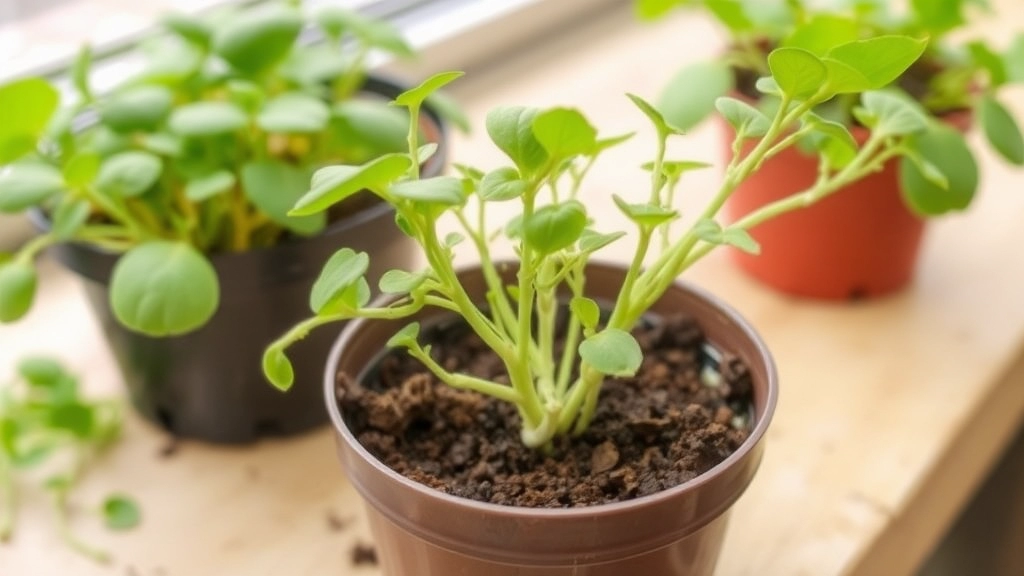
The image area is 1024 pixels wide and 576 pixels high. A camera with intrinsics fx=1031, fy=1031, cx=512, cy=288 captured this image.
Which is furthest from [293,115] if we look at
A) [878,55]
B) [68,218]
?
[878,55]

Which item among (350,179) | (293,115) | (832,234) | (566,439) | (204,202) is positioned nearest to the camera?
(350,179)

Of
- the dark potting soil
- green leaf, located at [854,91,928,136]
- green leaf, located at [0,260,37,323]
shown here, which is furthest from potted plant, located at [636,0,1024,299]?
green leaf, located at [0,260,37,323]

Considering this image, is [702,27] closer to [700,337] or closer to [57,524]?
[700,337]

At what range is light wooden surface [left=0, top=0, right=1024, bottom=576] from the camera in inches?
27.0

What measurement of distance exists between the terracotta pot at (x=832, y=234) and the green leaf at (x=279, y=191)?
382mm

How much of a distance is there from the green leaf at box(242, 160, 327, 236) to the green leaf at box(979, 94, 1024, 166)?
1.55ft

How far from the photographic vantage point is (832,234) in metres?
0.86

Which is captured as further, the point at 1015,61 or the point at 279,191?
the point at 1015,61

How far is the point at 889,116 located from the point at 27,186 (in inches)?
19.7

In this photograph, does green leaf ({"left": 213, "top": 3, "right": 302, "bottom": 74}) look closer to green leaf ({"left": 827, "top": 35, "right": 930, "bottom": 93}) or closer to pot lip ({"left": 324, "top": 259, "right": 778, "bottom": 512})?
pot lip ({"left": 324, "top": 259, "right": 778, "bottom": 512})

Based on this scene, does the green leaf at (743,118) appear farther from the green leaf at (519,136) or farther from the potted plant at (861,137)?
the potted plant at (861,137)

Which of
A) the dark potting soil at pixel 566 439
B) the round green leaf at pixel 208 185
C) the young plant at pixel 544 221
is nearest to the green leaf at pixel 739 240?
the young plant at pixel 544 221

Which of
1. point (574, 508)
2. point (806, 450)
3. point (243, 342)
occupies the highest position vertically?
point (574, 508)

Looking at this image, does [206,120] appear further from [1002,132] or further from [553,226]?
Answer: [1002,132]
